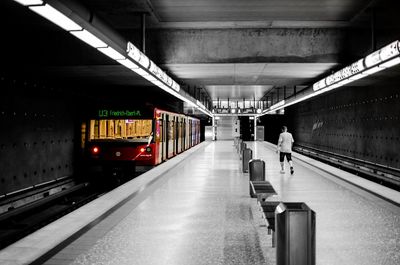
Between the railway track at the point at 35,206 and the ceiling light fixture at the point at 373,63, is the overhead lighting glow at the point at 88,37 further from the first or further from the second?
the ceiling light fixture at the point at 373,63

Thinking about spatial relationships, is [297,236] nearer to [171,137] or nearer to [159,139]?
[159,139]

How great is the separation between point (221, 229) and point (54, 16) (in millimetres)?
3531

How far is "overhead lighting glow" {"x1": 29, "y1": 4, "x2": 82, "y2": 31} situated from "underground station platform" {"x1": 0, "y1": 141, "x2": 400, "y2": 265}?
97.6 inches

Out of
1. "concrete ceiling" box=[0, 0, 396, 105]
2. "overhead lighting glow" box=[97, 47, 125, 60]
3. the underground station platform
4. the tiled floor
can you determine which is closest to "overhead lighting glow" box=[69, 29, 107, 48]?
A: "overhead lighting glow" box=[97, 47, 125, 60]

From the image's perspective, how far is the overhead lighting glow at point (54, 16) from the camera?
4129 millimetres

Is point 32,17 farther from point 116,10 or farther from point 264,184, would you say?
point 264,184

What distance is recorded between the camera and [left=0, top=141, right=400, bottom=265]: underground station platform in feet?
14.4

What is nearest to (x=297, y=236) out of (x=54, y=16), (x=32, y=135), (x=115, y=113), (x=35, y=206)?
(x=54, y=16)

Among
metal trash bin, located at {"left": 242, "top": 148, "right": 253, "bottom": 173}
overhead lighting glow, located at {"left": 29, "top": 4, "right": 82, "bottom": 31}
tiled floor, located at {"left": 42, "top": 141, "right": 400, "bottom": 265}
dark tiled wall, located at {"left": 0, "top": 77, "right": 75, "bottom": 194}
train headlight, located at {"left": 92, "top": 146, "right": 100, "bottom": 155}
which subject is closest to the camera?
overhead lighting glow, located at {"left": 29, "top": 4, "right": 82, "bottom": 31}

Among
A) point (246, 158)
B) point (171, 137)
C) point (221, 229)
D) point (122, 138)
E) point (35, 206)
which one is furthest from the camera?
point (171, 137)

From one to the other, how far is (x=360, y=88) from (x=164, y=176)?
31.9 feet

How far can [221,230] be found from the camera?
5961mm

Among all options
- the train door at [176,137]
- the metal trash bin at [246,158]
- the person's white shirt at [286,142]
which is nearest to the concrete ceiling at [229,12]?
the person's white shirt at [286,142]

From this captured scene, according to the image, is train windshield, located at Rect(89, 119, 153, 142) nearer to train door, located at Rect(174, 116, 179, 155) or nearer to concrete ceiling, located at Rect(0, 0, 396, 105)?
concrete ceiling, located at Rect(0, 0, 396, 105)
